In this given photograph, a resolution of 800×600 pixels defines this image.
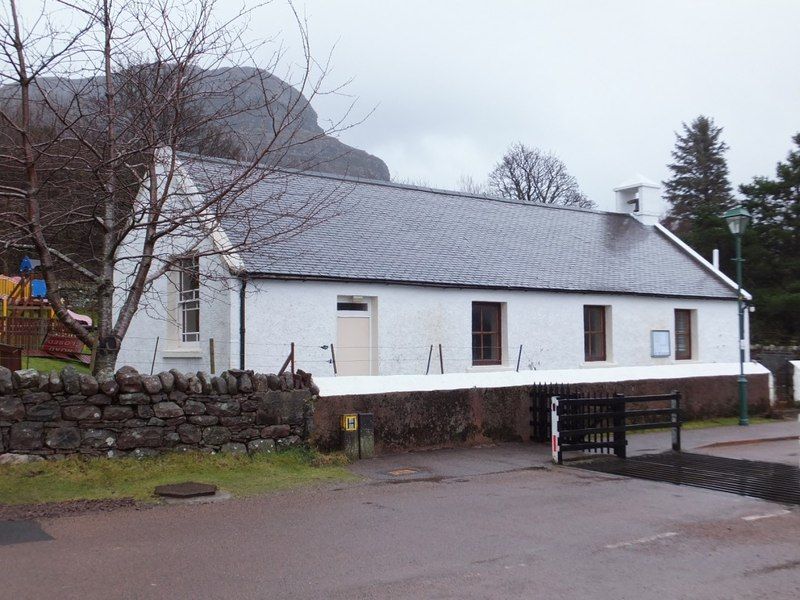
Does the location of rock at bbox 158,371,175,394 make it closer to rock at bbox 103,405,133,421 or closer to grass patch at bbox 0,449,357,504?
rock at bbox 103,405,133,421

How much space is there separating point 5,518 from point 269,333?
29.3 ft

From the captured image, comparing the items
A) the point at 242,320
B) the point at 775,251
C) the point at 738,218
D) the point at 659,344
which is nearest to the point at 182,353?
the point at 242,320

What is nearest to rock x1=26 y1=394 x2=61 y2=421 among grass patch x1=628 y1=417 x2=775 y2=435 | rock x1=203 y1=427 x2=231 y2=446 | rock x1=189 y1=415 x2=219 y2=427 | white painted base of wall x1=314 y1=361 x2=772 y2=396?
rock x1=189 y1=415 x2=219 y2=427

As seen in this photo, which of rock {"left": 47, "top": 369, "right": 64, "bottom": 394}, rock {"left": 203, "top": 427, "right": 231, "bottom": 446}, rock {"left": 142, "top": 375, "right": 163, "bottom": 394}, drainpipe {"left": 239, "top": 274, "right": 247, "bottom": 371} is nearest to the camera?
rock {"left": 47, "top": 369, "right": 64, "bottom": 394}

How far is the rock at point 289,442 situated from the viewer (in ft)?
Answer: 40.2

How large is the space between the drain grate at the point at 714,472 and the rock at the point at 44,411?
790cm

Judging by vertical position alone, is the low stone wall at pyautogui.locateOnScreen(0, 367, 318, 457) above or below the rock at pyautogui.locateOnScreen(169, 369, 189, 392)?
below

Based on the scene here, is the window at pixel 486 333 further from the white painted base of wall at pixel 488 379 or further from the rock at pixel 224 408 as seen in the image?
the rock at pixel 224 408

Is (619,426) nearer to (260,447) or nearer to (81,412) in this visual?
(260,447)

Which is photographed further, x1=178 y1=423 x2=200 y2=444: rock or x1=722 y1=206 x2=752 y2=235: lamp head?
x1=722 y1=206 x2=752 y2=235: lamp head

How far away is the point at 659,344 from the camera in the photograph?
24266 mm

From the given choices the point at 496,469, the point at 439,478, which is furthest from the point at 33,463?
the point at 496,469

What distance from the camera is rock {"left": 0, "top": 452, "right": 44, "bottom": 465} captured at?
33.4ft

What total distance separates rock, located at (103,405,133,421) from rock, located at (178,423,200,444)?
0.77 m
